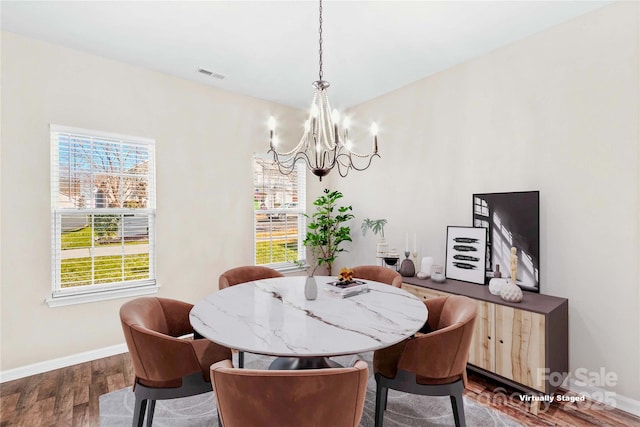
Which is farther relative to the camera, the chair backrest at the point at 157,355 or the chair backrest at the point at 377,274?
the chair backrest at the point at 377,274

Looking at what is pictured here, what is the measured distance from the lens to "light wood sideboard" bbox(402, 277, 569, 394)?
2.14 meters

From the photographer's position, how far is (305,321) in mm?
1644

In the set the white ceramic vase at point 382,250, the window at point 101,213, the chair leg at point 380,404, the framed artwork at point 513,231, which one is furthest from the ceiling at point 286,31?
the chair leg at point 380,404

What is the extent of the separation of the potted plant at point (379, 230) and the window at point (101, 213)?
243 cm

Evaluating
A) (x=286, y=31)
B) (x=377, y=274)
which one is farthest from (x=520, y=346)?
(x=286, y=31)

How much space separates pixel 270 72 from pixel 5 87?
2.25m

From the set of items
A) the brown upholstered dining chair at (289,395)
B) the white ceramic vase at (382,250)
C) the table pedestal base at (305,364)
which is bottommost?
the table pedestal base at (305,364)

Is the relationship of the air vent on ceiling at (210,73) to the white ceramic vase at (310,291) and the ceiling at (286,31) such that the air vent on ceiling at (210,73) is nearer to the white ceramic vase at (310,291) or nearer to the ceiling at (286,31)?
the ceiling at (286,31)

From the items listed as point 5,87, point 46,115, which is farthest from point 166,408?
point 5,87

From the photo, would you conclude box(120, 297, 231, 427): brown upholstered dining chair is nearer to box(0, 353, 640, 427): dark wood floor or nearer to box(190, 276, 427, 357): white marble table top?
box(190, 276, 427, 357): white marble table top

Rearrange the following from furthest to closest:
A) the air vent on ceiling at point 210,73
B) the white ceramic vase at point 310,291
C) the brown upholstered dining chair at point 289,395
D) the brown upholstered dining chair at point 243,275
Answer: the air vent on ceiling at point 210,73
the brown upholstered dining chair at point 243,275
the white ceramic vase at point 310,291
the brown upholstered dining chair at point 289,395

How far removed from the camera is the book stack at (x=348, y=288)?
7.03ft

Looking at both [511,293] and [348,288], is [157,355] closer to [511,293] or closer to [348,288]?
[348,288]

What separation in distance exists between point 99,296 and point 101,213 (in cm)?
79
